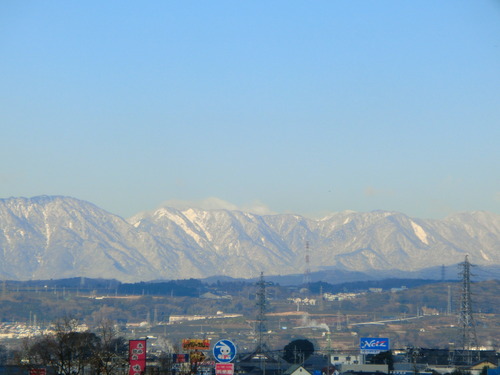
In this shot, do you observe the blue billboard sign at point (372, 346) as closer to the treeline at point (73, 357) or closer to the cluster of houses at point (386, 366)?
the cluster of houses at point (386, 366)

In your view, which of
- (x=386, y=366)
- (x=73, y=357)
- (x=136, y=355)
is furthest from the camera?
(x=386, y=366)

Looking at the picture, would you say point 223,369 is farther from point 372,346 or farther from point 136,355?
point 372,346

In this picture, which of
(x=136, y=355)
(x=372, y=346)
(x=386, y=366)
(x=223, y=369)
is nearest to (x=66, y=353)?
(x=136, y=355)

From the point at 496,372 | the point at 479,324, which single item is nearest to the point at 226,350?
the point at 496,372

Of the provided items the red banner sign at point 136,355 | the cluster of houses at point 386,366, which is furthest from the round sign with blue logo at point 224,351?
the cluster of houses at point 386,366

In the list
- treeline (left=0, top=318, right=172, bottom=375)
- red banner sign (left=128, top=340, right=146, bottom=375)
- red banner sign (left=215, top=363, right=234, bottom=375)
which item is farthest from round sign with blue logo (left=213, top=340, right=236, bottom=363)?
treeline (left=0, top=318, right=172, bottom=375)

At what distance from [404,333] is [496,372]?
118m

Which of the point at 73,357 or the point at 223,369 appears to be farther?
the point at 73,357

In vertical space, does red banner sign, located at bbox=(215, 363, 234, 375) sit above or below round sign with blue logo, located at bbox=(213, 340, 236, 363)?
below

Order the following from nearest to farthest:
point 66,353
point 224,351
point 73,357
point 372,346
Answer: point 224,351
point 66,353
point 73,357
point 372,346

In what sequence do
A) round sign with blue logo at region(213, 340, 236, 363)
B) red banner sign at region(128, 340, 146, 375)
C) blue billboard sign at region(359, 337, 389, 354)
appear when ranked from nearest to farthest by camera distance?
1. round sign with blue logo at region(213, 340, 236, 363)
2. red banner sign at region(128, 340, 146, 375)
3. blue billboard sign at region(359, 337, 389, 354)

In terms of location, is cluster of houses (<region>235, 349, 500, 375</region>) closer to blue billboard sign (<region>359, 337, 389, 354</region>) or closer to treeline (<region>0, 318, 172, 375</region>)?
blue billboard sign (<region>359, 337, 389, 354</region>)

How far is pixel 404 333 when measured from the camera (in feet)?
616

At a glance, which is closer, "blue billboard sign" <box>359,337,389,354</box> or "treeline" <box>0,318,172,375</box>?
"treeline" <box>0,318,172,375</box>
